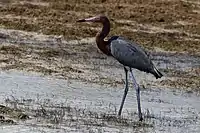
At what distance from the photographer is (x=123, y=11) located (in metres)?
31.0

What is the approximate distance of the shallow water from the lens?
11.8m

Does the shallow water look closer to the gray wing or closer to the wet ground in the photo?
the wet ground

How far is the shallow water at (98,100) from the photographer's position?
38.9 feet

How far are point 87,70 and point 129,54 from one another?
16.4 feet

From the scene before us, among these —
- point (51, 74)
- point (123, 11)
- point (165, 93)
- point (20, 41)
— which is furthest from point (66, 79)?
point (123, 11)

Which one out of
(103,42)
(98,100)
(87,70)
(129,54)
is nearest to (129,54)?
(129,54)

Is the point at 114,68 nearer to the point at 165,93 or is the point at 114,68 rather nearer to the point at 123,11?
the point at 165,93

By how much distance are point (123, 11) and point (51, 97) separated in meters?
16.7

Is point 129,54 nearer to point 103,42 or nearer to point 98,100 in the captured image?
point 103,42

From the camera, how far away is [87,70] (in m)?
18.3

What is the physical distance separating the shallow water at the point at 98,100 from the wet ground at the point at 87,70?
16 mm

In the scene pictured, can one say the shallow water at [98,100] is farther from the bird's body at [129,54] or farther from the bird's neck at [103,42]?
the bird's neck at [103,42]

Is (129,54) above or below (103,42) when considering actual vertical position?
below

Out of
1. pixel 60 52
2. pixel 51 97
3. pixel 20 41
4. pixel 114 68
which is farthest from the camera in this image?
pixel 20 41
